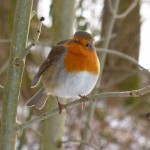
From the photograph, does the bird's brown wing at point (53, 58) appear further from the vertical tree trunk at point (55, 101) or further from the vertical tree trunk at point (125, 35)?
the vertical tree trunk at point (125, 35)

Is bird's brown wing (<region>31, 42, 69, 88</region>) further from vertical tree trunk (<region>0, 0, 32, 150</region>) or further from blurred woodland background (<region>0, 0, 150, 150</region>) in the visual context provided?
blurred woodland background (<region>0, 0, 150, 150</region>)

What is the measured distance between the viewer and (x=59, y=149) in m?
3.05

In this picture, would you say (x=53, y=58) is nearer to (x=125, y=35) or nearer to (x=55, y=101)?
(x=55, y=101)

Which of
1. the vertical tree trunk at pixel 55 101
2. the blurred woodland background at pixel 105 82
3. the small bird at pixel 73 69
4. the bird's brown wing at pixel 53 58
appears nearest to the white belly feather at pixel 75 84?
the small bird at pixel 73 69

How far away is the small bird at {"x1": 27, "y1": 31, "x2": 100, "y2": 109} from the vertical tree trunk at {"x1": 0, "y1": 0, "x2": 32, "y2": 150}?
0.57 meters

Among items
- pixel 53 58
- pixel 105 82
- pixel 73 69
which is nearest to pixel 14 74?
pixel 73 69

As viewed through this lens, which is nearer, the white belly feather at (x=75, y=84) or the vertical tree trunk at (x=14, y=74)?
the vertical tree trunk at (x=14, y=74)

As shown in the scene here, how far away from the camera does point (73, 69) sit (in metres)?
2.25

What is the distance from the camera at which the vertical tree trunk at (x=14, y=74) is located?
1.64 meters

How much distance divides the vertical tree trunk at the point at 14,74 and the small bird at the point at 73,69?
1.88 feet

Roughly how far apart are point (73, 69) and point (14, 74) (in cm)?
64

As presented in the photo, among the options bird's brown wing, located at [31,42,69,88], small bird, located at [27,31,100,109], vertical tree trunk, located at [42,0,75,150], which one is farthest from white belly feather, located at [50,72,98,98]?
vertical tree trunk, located at [42,0,75,150]

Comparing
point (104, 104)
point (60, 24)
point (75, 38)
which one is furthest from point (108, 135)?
point (75, 38)

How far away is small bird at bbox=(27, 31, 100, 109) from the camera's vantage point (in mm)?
2241
